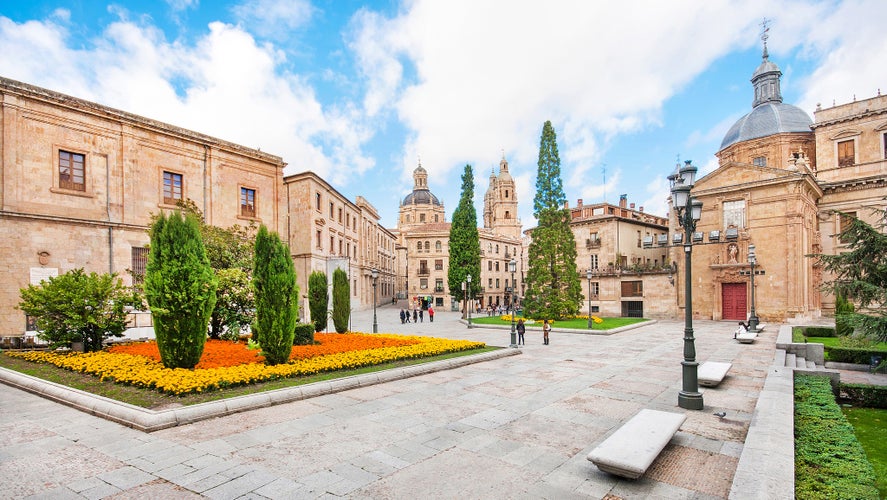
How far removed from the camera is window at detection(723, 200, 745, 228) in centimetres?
3366

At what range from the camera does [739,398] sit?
1008 centimetres

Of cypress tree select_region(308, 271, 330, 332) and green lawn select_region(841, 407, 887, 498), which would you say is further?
cypress tree select_region(308, 271, 330, 332)

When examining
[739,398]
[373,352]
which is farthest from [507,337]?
[739,398]

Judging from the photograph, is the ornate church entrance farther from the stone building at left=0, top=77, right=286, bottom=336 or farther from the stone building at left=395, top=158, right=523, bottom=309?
the stone building at left=0, top=77, right=286, bottom=336

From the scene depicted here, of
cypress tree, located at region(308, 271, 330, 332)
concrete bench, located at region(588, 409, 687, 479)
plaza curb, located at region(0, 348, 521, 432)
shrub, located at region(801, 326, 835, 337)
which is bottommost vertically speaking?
shrub, located at region(801, 326, 835, 337)

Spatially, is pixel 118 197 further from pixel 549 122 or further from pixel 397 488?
pixel 549 122

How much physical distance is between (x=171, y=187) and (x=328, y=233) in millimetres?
14851

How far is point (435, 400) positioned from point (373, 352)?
4740 mm

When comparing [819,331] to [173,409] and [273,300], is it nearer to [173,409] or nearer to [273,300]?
[273,300]

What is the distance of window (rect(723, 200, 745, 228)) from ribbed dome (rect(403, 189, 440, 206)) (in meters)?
73.4

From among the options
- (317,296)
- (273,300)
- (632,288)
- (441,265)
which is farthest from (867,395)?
(441,265)

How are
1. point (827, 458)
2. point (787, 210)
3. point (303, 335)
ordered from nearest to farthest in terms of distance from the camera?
point (827, 458) < point (303, 335) < point (787, 210)

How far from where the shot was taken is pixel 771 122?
129 ft


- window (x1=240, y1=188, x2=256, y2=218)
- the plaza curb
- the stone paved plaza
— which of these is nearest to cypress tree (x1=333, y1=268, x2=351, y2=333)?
the plaza curb
